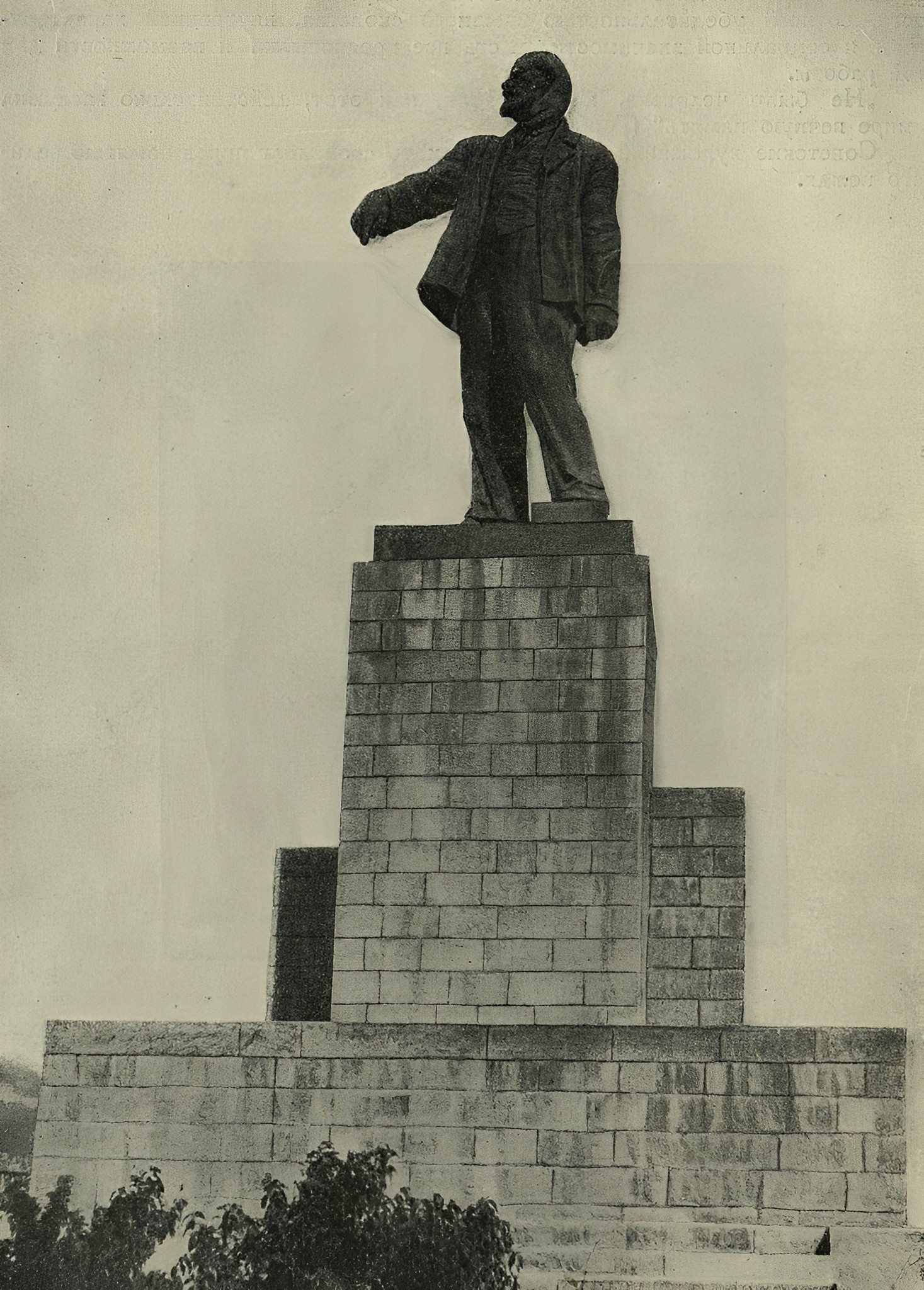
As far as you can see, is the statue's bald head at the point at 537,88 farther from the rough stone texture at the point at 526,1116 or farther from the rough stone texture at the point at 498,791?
the rough stone texture at the point at 526,1116

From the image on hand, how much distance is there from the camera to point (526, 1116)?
10602 mm

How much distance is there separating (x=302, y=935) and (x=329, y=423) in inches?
134

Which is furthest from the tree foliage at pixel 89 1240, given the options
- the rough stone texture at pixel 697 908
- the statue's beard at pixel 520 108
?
the statue's beard at pixel 520 108

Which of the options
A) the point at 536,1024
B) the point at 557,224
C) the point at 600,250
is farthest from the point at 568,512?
the point at 536,1024

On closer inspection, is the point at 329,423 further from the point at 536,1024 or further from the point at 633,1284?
the point at 633,1284

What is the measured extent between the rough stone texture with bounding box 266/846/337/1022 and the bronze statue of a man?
7.64 ft

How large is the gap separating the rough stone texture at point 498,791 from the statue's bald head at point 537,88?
8.55ft

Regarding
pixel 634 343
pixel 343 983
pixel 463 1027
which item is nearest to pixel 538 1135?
pixel 463 1027

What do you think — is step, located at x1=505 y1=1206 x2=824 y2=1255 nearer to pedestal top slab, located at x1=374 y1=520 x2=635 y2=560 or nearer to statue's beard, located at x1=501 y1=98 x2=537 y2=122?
pedestal top slab, located at x1=374 y1=520 x2=635 y2=560

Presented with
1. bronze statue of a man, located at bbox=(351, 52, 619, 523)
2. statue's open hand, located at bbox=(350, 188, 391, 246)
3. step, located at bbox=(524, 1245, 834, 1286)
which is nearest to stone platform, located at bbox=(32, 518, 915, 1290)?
step, located at bbox=(524, 1245, 834, 1286)

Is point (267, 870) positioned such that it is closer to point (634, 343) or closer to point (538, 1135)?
point (538, 1135)

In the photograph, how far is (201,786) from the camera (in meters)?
12.6

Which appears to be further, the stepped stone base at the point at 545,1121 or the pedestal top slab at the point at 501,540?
the pedestal top slab at the point at 501,540

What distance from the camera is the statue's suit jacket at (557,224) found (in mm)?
12000
